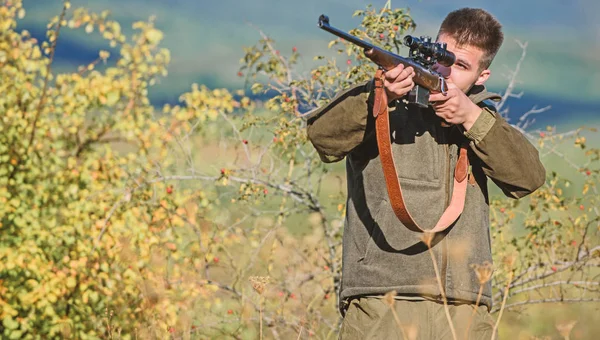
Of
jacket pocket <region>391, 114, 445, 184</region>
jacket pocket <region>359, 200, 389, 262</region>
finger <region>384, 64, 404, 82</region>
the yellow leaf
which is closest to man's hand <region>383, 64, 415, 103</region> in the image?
finger <region>384, 64, 404, 82</region>

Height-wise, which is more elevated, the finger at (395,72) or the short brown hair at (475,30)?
the short brown hair at (475,30)

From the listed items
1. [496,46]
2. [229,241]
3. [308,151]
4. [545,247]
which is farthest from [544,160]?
[496,46]

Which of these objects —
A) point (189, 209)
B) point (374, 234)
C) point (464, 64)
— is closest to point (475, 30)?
point (464, 64)

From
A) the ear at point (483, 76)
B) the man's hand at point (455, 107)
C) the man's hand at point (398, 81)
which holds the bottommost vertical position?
the man's hand at point (455, 107)

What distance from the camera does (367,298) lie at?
2732 millimetres

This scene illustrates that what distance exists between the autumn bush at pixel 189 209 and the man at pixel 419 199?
2257mm

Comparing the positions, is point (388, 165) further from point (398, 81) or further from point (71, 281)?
point (71, 281)

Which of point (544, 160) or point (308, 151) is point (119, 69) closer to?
point (308, 151)

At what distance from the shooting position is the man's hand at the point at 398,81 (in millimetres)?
2578

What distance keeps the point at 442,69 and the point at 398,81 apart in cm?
26

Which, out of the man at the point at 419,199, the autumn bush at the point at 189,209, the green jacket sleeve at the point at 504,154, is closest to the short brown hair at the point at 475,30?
the man at the point at 419,199

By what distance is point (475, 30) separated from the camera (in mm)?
2967

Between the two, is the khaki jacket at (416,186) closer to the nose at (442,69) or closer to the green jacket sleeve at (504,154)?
the green jacket sleeve at (504,154)

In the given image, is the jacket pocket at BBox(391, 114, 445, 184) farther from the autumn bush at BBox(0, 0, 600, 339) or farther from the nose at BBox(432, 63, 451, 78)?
the autumn bush at BBox(0, 0, 600, 339)
